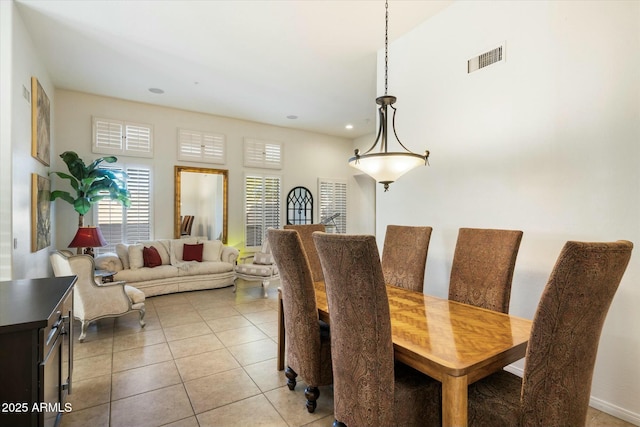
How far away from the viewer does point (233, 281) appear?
19.1 feet

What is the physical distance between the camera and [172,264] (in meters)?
5.50

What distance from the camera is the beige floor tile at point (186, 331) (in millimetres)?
3518

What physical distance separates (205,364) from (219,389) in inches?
18.9

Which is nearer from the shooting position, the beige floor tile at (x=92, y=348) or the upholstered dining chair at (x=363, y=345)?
the upholstered dining chair at (x=363, y=345)

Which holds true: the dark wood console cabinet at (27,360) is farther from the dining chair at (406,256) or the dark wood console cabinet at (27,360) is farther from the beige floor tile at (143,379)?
the dining chair at (406,256)

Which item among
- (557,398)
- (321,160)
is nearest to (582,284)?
(557,398)

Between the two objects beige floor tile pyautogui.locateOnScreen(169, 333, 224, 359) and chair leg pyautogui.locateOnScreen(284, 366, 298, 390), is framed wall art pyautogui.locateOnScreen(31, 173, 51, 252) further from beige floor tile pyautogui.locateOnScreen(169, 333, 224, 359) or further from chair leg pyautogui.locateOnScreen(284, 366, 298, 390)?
chair leg pyautogui.locateOnScreen(284, 366, 298, 390)

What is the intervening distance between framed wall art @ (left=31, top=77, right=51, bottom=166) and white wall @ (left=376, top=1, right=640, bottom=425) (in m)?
4.29

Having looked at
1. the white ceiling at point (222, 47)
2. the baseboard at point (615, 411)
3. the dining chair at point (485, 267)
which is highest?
the white ceiling at point (222, 47)

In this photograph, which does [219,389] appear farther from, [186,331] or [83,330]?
[83,330]

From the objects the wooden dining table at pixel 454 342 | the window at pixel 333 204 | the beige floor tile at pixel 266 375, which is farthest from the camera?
the window at pixel 333 204

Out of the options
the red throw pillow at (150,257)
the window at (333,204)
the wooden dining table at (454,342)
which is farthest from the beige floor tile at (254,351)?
the window at (333,204)

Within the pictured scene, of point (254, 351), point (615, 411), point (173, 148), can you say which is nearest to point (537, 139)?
point (615, 411)

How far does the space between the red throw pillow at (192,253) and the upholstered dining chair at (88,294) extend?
1.98m
